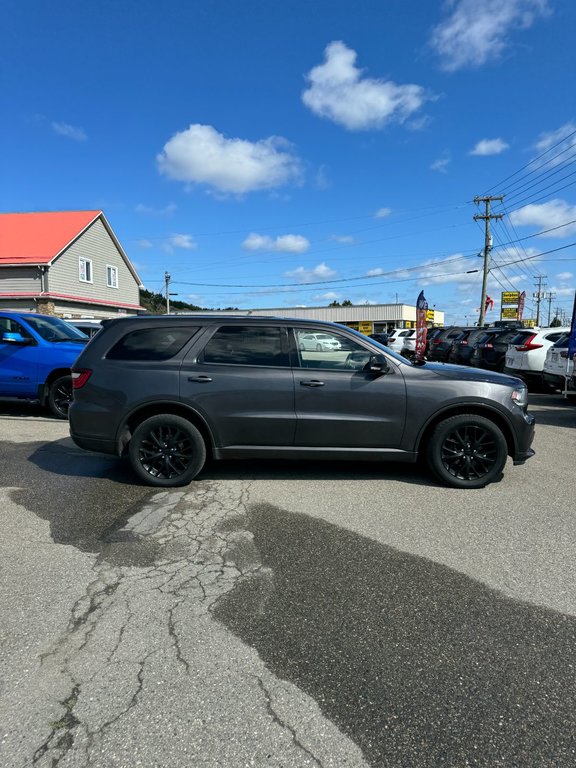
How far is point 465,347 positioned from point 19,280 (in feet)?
76.0

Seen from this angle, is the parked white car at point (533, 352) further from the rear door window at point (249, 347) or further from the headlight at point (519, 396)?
the rear door window at point (249, 347)

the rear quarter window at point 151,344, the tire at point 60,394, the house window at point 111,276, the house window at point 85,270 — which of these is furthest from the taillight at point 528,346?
the house window at point 111,276

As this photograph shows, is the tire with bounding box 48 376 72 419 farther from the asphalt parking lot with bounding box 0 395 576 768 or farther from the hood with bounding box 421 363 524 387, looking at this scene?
the hood with bounding box 421 363 524 387

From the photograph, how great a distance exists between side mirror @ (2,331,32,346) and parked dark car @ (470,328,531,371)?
40.6ft

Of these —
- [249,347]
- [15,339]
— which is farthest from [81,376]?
[15,339]

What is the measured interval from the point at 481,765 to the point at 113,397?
431 cm

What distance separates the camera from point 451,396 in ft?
16.6

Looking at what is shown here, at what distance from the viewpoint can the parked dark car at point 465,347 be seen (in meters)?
17.6

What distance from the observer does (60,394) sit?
29.7 feet

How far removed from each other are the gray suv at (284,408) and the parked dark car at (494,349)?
1039 cm

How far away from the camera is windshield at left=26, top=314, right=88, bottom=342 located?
9.26 metres

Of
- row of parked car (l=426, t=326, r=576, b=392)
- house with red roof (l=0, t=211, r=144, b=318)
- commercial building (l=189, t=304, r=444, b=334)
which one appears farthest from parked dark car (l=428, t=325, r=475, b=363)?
commercial building (l=189, t=304, r=444, b=334)

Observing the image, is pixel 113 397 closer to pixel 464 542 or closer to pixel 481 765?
pixel 464 542

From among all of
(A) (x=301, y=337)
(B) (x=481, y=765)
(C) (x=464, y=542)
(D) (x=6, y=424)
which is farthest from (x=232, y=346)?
(D) (x=6, y=424)
